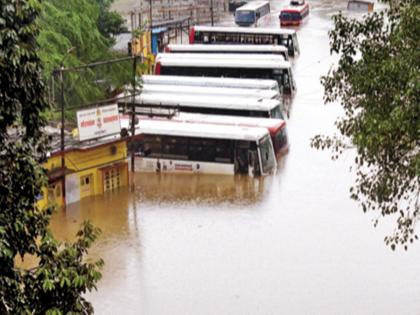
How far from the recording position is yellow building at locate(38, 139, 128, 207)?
20453mm

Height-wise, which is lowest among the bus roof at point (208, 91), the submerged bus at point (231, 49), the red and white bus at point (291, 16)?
the bus roof at point (208, 91)

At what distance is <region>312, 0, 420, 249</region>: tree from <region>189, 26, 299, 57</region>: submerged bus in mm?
29053

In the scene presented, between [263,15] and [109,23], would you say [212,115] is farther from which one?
[263,15]

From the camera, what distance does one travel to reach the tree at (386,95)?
970 cm

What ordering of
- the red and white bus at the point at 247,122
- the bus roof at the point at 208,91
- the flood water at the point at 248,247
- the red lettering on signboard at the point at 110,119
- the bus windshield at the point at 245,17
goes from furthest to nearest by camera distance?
1. the bus windshield at the point at 245,17
2. the bus roof at the point at 208,91
3. the red and white bus at the point at 247,122
4. the red lettering on signboard at the point at 110,119
5. the flood water at the point at 248,247

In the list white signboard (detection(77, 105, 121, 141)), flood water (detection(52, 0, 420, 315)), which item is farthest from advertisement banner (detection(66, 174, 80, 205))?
white signboard (detection(77, 105, 121, 141))

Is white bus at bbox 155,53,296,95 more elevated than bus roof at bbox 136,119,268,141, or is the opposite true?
white bus at bbox 155,53,296,95

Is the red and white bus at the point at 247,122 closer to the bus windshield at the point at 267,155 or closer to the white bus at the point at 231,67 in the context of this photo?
the bus windshield at the point at 267,155

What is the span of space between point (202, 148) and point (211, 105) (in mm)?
3698

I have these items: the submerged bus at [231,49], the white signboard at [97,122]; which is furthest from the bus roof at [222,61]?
the white signboard at [97,122]

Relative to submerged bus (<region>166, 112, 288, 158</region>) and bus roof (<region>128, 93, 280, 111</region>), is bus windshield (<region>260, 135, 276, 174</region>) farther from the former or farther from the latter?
bus roof (<region>128, 93, 280, 111</region>)

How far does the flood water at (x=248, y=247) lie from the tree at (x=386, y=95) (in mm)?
4743

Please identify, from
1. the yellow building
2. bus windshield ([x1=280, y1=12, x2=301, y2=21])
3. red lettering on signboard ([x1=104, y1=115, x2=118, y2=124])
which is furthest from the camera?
bus windshield ([x1=280, y1=12, x2=301, y2=21])

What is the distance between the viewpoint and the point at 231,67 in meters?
33.0
